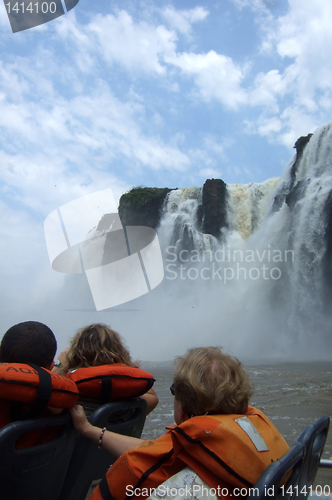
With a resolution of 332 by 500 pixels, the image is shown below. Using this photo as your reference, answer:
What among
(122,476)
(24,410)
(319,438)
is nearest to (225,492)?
(122,476)

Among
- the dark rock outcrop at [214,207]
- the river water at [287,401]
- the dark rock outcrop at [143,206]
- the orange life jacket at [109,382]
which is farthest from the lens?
the dark rock outcrop at [143,206]

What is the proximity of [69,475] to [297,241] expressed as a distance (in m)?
19.9

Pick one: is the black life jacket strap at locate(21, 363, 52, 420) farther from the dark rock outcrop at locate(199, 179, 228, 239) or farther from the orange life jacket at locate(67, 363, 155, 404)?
the dark rock outcrop at locate(199, 179, 228, 239)

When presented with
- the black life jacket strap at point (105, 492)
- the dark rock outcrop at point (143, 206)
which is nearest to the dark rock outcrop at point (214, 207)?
the dark rock outcrop at point (143, 206)

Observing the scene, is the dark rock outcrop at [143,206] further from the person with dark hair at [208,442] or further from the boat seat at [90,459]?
the person with dark hair at [208,442]

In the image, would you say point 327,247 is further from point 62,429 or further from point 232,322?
point 62,429

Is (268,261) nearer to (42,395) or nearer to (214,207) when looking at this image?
(214,207)

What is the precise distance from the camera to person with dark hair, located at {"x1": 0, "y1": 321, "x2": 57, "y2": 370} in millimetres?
1442

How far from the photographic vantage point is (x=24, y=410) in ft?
4.35

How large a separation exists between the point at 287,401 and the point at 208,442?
21.6 feet

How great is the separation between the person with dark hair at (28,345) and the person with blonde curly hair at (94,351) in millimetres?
348

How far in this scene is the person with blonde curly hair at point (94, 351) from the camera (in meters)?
1.83

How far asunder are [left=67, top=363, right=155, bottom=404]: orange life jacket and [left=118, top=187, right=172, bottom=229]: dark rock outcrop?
1251 inches

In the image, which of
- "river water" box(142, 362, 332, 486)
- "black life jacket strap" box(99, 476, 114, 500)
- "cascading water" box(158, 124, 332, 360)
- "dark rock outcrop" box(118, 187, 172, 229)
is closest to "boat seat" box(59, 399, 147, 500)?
"black life jacket strap" box(99, 476, 114, 500)
